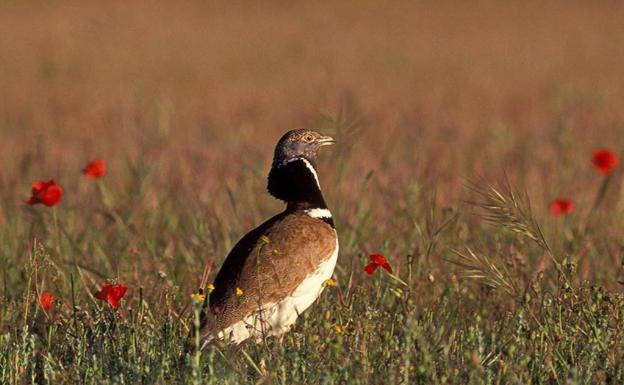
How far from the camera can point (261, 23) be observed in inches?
941

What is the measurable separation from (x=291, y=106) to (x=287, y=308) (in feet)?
30.8

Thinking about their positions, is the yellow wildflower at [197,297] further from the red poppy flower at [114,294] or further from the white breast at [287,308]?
the white breast at [287,308]

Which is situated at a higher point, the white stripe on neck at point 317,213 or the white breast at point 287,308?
the white stripe on neck at point 317,213

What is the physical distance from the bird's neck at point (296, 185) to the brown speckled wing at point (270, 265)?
21 cm

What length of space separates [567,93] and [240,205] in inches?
267

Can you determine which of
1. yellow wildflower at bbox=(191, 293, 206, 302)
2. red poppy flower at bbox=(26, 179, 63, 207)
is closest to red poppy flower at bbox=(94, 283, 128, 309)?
yellow wildflower at bbox=(191, 293, 206, 302)

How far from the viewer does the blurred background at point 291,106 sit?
24.8 ft

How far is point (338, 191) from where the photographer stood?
724 centimetres

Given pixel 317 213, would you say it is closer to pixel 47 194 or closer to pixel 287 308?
pixel 287 308

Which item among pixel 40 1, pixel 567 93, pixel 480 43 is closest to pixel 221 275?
pixel 567 93

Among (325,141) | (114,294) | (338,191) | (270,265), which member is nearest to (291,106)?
(338,191)

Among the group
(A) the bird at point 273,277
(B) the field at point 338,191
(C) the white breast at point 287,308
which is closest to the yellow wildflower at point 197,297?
(B) the field at point 338,191

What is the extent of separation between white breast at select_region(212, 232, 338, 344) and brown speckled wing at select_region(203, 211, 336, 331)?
0.09 ft

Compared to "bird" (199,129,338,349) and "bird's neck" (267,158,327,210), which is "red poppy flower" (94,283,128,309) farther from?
"bird's neck" (267,158,327,210)
